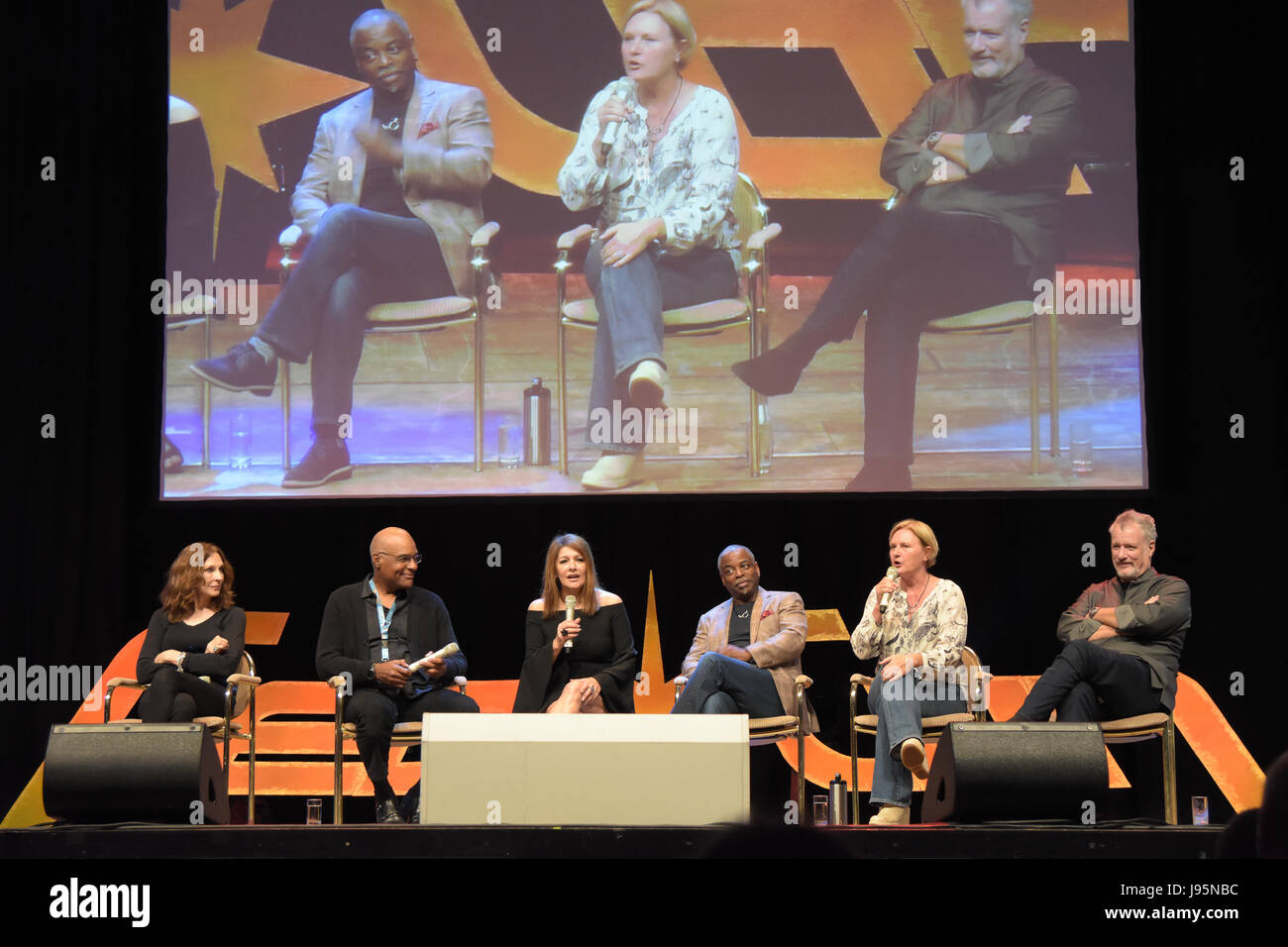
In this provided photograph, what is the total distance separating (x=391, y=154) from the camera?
18.0ft

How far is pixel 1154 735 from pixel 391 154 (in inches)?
134

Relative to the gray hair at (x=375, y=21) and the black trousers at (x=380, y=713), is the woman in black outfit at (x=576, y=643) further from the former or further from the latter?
the gray hair at (x=375, y=21)

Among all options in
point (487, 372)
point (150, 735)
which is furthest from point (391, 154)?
point (150, 735)

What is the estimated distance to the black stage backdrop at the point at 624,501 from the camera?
17.4 ft

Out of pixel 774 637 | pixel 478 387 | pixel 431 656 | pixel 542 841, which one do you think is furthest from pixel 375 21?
pixel 542 841

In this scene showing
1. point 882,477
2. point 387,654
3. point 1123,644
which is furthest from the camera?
point 882,477

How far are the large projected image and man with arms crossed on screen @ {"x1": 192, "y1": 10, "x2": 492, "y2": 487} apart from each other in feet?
0.04

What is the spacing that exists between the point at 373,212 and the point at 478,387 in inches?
31.1

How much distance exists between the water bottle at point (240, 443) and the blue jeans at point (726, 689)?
1994mm

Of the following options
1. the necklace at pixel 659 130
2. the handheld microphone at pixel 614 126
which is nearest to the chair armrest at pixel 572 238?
the handheld microphone at pixel 614 126

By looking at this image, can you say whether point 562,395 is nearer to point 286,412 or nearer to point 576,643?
point 286,412

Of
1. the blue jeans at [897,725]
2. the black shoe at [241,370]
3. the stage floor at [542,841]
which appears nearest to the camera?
the stage floor at [542,841]

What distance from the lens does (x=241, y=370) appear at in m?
5.41
